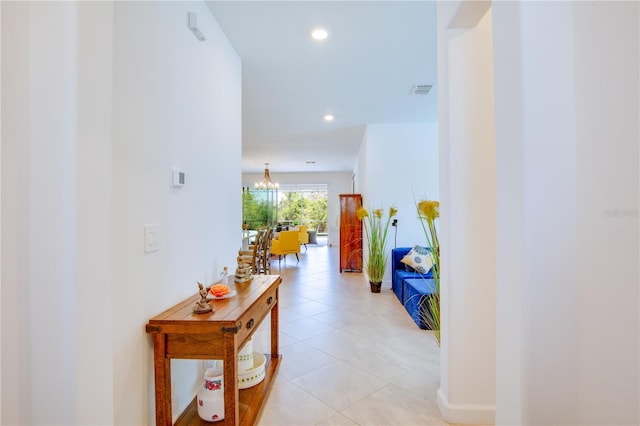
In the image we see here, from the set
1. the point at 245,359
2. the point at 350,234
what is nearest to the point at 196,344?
the point at 245,359

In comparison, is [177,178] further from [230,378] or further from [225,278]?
[230,378]

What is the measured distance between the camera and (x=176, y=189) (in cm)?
180

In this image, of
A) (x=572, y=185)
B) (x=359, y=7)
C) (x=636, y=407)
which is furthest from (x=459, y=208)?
(x=359, y=7)

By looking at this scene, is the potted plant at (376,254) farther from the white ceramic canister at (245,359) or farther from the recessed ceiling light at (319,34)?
the white ceramic canister at (245,359)

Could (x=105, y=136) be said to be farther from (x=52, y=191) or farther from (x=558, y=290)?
(x=558, y=290)

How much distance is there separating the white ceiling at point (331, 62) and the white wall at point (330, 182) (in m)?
5.09

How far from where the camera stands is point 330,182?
11000mm

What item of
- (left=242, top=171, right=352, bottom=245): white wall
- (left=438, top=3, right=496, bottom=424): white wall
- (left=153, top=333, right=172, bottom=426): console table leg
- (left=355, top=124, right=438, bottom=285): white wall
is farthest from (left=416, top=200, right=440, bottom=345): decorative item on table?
(left=242, top=171, right=352, bottom=245): white wall

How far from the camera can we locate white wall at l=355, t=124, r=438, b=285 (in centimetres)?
540

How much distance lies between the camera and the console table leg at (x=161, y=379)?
4.96 feet

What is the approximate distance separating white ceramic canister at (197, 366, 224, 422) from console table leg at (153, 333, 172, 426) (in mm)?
291

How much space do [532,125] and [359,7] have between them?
5.94 feet

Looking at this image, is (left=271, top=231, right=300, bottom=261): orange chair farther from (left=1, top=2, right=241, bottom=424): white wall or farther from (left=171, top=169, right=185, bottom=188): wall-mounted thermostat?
(left=1, top=2, right=241, bottom=424): white wall

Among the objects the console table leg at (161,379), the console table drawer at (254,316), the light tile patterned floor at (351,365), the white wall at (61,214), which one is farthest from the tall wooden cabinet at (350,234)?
the white wall at (61,214)
